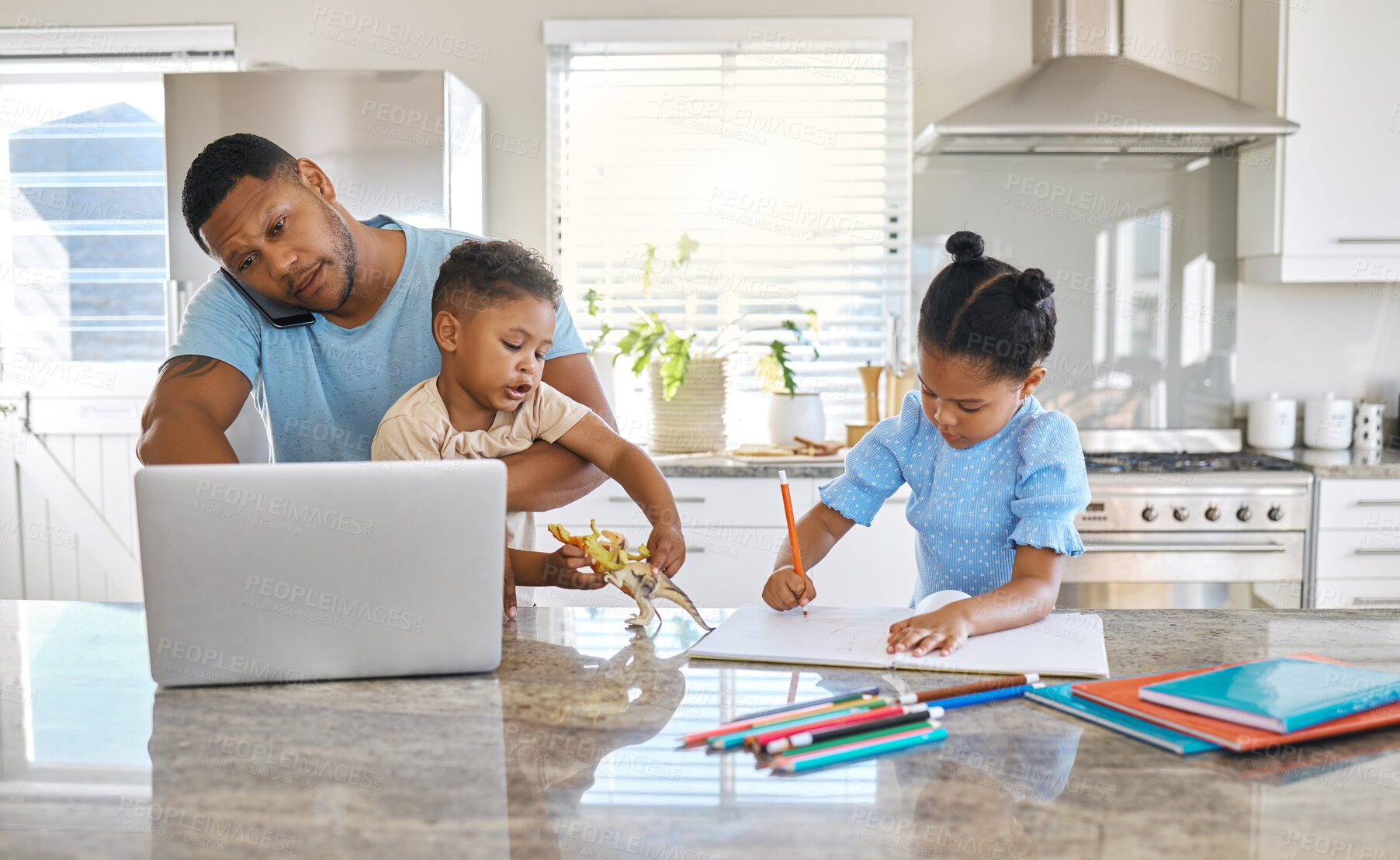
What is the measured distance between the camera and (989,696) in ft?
2.99

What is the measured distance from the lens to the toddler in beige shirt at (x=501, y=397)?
4.12 ft

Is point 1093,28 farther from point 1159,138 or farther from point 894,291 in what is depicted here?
point 894,291

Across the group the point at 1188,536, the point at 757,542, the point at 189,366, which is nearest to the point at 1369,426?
the point at 1188,536

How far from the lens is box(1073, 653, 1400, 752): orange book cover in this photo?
797 millimetres

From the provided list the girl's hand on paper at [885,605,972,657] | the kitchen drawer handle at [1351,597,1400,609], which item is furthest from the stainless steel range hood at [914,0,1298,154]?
the girl's hand on paper at [885,605,972,657]

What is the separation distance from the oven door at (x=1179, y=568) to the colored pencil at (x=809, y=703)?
199cm

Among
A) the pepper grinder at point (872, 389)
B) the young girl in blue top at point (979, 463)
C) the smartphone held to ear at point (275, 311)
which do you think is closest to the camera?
the young girl in blue top at point (979, 463)

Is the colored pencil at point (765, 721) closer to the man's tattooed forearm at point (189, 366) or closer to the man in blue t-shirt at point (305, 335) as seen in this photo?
the man in blue t-shirt at point (305, 335)

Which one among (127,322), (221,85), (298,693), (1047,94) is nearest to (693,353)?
(1047,94)

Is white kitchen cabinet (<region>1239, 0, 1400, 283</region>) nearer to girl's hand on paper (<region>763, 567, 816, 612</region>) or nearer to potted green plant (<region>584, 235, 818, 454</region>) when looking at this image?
potted green plant (<region>584, 235, 818, 454</region>)

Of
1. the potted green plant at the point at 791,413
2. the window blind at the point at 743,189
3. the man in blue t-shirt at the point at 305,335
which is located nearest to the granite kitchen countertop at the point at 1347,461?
the window blind at the point at 743,189

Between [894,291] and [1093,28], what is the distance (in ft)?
3.09

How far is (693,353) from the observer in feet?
10.4

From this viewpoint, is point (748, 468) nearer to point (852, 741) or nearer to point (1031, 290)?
point (1031, 290)
